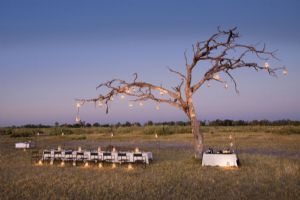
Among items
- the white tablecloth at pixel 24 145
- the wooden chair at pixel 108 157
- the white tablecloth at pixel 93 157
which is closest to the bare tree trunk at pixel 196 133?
the white tablecloth at pixel 93 157

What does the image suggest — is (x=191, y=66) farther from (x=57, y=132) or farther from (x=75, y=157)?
(x=57, y=132)

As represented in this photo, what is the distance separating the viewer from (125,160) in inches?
695

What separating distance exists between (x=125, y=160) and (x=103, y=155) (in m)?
1.01

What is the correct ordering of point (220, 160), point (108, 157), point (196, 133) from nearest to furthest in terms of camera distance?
1. point (220, 160)
2. point (108, 157)
3. point (196, 133)

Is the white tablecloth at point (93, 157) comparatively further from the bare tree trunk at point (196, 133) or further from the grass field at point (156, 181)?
the bare tree trunk at point (196, 133)

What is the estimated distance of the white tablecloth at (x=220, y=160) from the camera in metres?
16.8

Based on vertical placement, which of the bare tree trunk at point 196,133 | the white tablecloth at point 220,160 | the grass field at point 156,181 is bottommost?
the grass field at point 156,181

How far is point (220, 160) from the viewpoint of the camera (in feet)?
55.8

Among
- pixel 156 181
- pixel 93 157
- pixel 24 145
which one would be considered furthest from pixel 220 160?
pixel 24 145

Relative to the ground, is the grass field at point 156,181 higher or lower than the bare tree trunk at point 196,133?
lower

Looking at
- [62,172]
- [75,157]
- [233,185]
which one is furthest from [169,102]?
Answer: [233,185]

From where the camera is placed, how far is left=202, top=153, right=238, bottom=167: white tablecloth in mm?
16812

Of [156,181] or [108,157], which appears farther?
[108,157]

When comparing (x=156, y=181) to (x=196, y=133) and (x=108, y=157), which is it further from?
(x=196, y=133)
